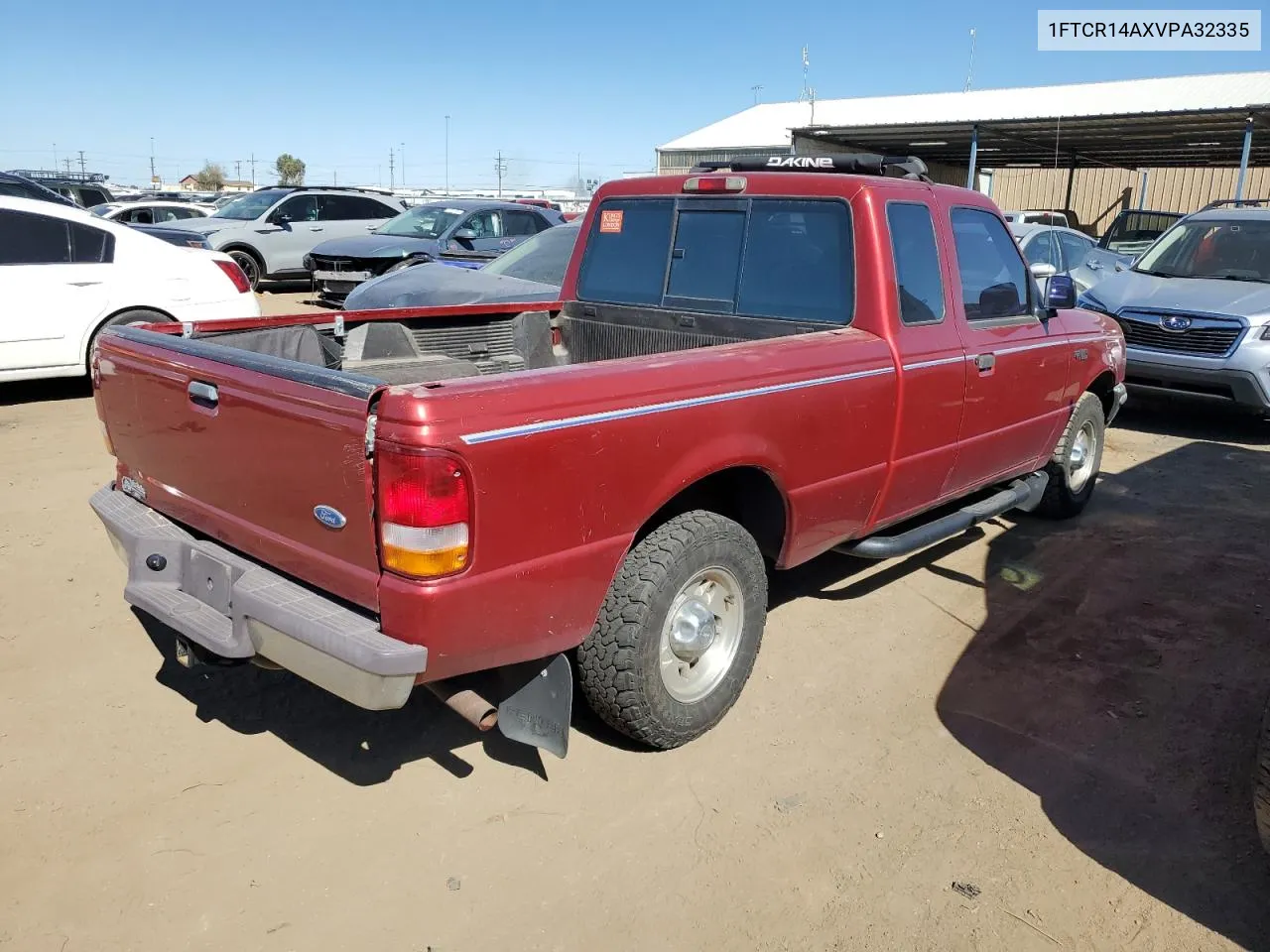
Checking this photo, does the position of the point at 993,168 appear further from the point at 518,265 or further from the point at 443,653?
the point at 443,653

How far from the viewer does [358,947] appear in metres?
2.48

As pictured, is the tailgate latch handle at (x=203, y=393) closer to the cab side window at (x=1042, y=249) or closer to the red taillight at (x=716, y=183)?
the red taillight at (x=716, y=183)

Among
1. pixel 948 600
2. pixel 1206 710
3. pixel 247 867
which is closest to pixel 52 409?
pixel 247 867

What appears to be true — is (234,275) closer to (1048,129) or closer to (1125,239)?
(1125,239)

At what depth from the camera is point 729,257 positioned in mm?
4234

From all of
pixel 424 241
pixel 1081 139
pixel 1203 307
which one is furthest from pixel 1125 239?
pixel 424 241

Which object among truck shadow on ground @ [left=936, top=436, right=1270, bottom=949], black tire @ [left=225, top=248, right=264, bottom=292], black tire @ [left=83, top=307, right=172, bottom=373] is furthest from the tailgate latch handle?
black tire @ [left=225, top=248, right=264, bottom=292]

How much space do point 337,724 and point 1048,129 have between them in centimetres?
2280

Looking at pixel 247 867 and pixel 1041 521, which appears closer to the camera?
pixel 247 867

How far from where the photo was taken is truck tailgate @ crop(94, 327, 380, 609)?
2.51m

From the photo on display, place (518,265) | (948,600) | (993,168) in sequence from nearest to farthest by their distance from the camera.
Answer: (948,600)
(518,265)
(993,168)

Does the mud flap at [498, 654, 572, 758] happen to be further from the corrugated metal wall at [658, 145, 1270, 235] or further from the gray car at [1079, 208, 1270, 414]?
the corrugated metal wall at [658, 145, 1270, 235]

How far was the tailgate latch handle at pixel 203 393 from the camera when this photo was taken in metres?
2.87

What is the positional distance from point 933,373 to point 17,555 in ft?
14.5
